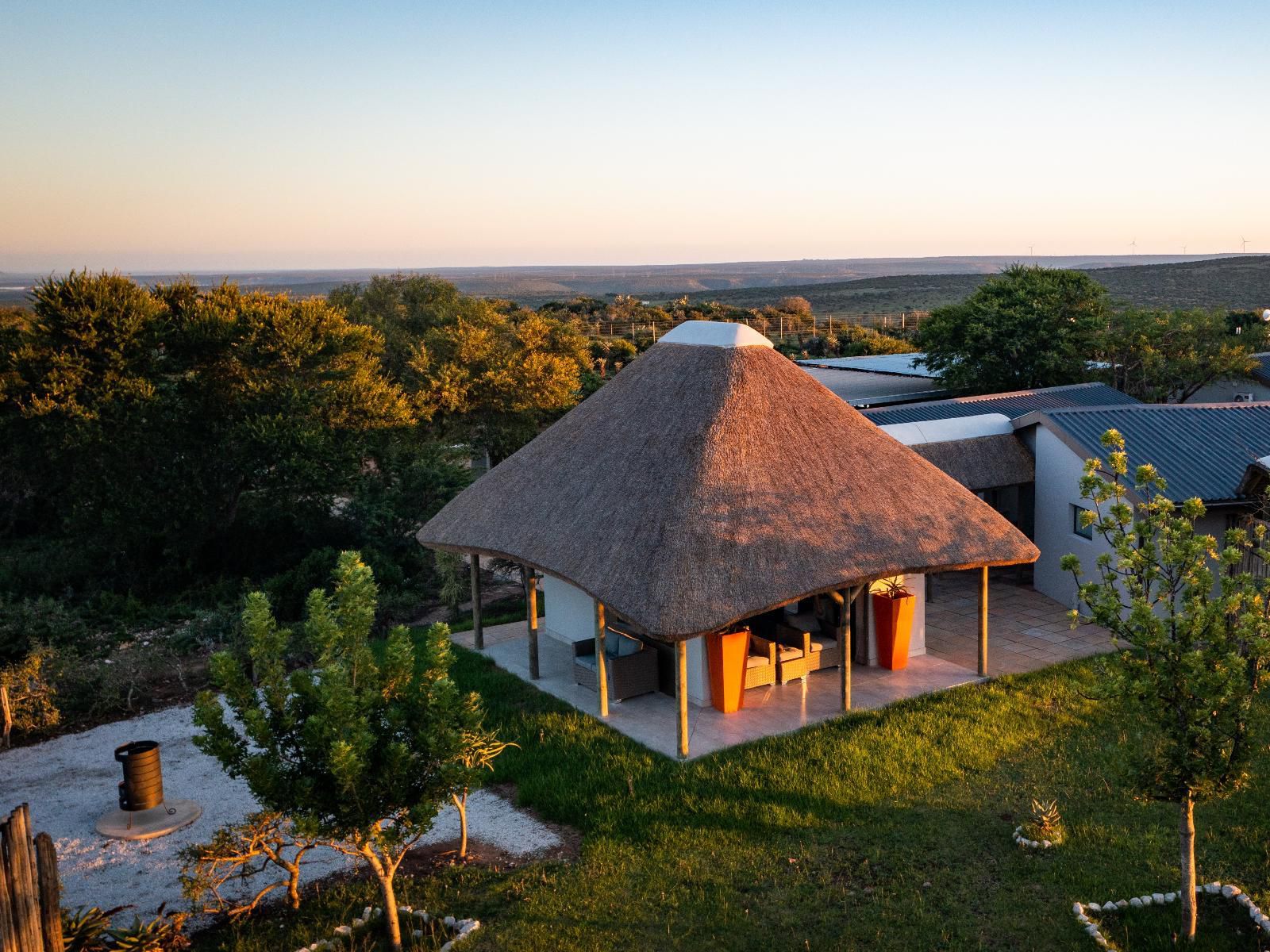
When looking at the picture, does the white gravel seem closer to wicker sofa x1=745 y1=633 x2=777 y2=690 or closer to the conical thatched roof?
the conical thatched roof

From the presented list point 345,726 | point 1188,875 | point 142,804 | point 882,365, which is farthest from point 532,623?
point 882,365

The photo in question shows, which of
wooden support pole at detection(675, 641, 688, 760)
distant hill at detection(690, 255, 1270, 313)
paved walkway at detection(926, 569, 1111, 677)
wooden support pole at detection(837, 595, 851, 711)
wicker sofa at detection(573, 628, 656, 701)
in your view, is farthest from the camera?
distant hill at detection(690, 255, 1270, 313)

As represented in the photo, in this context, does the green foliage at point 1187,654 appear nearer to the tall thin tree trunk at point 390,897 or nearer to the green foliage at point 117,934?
the tall thin tree trunk at point 390,897

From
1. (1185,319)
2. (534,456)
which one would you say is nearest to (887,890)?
(534,456)

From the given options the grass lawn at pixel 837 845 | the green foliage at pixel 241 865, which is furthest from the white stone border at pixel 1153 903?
the green foliage at pixel 241 865

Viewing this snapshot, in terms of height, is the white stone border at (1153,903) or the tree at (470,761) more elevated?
the tree at (470,761)

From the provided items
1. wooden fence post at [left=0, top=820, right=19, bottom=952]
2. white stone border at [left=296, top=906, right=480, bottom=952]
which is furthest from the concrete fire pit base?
wooden fence post at [left=0, top=820, right=19, bottom=952]
